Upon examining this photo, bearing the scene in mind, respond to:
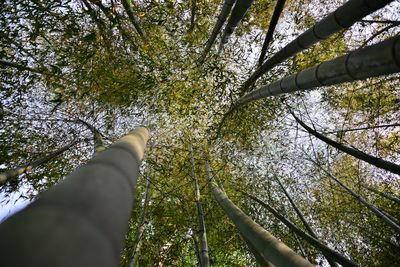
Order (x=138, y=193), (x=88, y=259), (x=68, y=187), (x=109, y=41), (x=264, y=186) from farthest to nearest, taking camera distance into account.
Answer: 1. (x=138, y=193)
2. (x=264, y=186)
3. (x=109, y=41)
4. (x=68, y=187)
5. (x=88, y=259)

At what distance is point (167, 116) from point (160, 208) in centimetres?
265

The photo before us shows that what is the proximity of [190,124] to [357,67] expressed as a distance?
167 inches

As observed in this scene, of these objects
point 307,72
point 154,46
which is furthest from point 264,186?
point 307,72

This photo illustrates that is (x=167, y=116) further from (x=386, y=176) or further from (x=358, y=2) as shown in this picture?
(x=386, y=176)

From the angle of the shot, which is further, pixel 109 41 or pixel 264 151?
pixel 264 151

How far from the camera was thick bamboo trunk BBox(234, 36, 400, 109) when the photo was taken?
1.51 meters

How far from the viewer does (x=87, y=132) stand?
5.33m

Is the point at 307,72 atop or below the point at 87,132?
below

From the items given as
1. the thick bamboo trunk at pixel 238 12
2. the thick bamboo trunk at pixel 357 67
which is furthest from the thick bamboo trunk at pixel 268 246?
the thick bamboo trunk at pixel 238 12

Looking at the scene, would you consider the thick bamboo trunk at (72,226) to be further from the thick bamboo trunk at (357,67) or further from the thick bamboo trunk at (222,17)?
the thick bamboo trunk at (222,17)

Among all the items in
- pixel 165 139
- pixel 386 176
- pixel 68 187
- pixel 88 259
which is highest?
pixel 386 176

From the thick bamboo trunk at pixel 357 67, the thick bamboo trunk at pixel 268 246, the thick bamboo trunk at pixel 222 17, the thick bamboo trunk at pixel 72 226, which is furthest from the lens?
the thick bamboo trunk at pixel 222 17

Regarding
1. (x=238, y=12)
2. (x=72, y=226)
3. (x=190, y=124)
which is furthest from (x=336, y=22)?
(x=190, y=124)

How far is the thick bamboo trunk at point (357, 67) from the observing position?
1.51 metres
